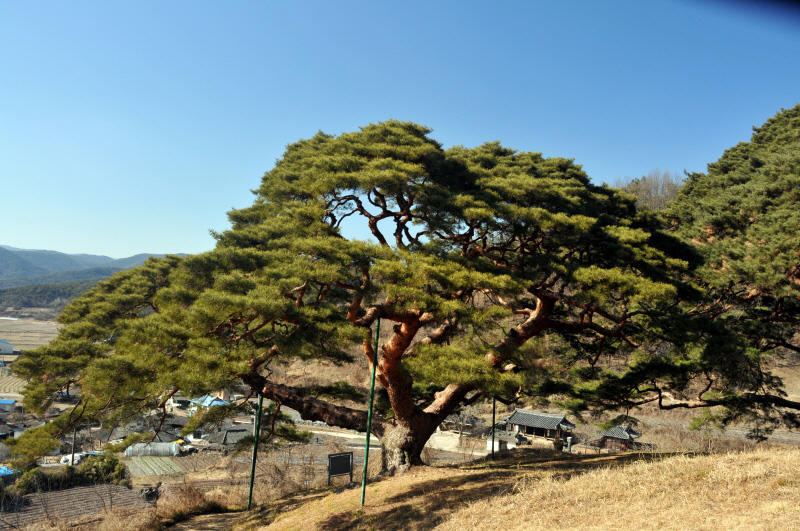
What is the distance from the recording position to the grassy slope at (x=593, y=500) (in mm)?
4625

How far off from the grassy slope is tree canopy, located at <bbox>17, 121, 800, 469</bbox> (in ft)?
4.94

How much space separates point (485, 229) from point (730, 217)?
673 cm

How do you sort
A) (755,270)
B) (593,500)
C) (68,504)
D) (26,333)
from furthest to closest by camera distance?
(26,333)
(68,504)
(755,270)
(593,500)

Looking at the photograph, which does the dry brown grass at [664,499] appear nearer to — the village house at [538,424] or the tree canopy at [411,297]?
the tree canopy at [411,297]

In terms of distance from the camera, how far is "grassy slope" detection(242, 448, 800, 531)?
4.62 metres

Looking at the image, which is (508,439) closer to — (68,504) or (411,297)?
(68,504)

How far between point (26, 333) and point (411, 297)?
381 feet

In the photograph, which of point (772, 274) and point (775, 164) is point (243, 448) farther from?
point (775, 164)

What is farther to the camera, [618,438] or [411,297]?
[618,438]

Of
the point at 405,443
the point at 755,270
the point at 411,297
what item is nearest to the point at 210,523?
the point at 405,443

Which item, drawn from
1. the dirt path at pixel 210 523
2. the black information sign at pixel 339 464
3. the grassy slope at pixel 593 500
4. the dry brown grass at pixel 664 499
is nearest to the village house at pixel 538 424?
the black information sign at pixel 339 464

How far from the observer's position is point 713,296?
32.6 ft

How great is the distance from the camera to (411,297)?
22.6 feet

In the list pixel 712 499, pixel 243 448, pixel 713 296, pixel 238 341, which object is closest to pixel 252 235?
pixel 238 341
